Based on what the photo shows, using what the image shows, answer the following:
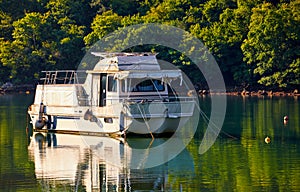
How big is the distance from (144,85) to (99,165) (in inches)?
421

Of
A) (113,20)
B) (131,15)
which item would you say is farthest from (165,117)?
(131,15)

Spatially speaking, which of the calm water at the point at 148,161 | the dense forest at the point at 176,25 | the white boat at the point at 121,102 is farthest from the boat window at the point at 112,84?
the dense forest at the point at 176,25

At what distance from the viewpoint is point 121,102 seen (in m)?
41.3

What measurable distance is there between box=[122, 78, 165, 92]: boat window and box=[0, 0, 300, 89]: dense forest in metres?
41.6

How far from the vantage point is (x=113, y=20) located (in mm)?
95250

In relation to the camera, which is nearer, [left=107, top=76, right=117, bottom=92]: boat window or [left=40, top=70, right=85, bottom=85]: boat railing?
[left=107, top=76, right=117, bottom=92]: boat window

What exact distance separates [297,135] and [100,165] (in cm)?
1329

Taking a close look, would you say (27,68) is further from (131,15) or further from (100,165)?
(100,165)

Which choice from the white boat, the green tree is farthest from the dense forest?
the white boat

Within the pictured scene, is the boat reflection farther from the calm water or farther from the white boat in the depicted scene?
the white boat

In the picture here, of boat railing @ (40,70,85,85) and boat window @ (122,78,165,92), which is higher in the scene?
boat railing @ (40,70,85,85)

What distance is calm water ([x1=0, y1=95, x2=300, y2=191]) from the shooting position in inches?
1112

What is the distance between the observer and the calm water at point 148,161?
92.6 feet

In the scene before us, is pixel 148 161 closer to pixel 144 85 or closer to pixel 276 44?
pixel 144 85
